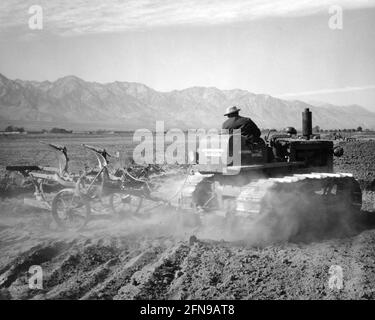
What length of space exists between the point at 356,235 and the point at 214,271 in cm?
372

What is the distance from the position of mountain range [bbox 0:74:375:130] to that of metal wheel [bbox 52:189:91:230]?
89467mm

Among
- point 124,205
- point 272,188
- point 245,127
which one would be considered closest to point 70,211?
point 124,205

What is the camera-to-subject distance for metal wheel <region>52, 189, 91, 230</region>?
31.0 feet

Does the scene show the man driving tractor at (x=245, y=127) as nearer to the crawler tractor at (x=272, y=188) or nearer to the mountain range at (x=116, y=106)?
the crawler tractor at (x=272, y=188)

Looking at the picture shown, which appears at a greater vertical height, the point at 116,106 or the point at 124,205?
the point at 116,106

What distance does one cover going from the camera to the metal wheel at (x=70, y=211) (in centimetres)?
946

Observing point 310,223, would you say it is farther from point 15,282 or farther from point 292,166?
point 15,282

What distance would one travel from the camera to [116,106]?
6225 inches

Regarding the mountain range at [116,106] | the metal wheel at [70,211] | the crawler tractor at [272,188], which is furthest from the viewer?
the mountain range at [116,106]

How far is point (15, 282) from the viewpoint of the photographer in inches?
253

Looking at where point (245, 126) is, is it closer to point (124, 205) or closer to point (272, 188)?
point (272, 188)

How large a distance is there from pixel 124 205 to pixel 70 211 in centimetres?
216

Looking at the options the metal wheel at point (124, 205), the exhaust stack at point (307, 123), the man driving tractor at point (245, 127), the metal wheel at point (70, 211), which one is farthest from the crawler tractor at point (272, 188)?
the metal wheel at point (70, 211)

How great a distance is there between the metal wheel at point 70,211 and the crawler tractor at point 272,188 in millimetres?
2316
